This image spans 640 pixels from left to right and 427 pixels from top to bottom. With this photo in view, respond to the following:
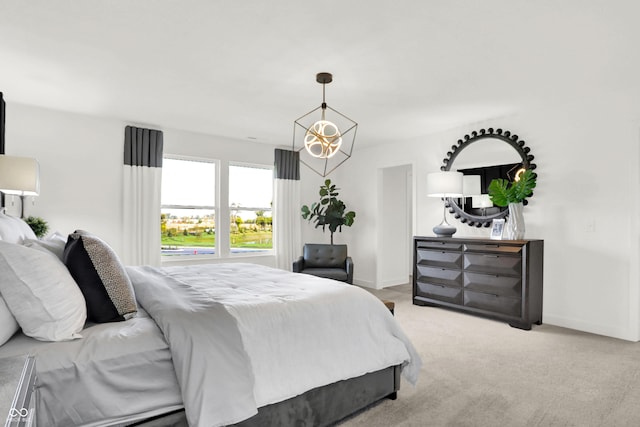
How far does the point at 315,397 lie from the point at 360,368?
0.31 m

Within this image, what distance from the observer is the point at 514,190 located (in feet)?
13.9

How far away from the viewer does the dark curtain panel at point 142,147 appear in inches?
194

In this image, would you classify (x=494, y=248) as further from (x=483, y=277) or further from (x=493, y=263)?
(x=483, y=277)

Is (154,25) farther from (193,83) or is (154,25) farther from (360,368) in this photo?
(360,368)

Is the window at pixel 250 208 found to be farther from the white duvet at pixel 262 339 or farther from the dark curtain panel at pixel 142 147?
the white duvet at pixel 262 339

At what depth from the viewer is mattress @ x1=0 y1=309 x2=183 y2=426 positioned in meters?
1.39

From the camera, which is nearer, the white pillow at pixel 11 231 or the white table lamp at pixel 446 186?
the white pillow at pixel 11 231

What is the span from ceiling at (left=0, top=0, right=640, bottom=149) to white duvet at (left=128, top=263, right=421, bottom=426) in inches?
66.6

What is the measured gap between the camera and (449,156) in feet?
17.3

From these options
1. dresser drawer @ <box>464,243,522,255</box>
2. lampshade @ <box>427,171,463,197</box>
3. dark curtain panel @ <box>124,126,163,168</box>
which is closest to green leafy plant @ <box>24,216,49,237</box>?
dark curtain panel @ <box>124,126,163,168</box>

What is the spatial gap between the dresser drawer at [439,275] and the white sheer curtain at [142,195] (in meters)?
3.51

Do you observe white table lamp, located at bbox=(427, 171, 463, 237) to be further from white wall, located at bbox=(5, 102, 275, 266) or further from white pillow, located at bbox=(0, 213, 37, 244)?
white pillow, located at bbox=(0, 213, 37, 244)

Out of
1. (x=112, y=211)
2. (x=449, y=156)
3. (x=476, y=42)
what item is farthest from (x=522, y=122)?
(x=112, y=211)

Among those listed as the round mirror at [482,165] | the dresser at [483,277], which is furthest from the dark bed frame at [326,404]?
the round mirror at [482,165]
